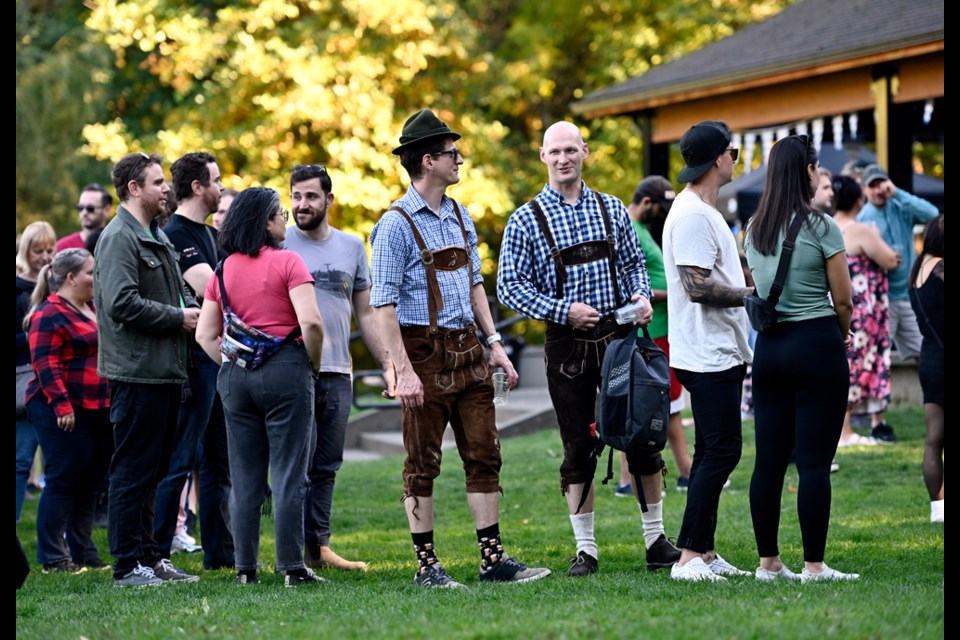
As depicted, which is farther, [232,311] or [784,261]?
[232,311]

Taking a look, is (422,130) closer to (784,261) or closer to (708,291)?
A: (708,291)

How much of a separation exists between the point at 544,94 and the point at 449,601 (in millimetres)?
23200

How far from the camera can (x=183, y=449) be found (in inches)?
282

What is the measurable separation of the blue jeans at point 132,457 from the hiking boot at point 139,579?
3 centimetres

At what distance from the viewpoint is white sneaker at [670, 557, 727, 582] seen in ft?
19.3

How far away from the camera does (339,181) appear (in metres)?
21.3

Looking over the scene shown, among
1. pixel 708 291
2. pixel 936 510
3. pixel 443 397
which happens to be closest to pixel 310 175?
pixel 443 397

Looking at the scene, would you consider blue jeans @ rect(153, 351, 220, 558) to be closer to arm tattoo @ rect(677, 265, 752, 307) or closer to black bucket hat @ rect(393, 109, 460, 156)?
black bucket hat @ rect(393, 109, 460, 156)

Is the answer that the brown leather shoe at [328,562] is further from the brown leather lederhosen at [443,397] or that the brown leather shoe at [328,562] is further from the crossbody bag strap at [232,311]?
the crossbody bag strap at [232,311]

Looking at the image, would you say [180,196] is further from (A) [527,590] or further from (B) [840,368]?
(B) [840,368]

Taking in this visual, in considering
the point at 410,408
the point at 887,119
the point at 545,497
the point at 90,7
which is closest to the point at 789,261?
the point at 410,408

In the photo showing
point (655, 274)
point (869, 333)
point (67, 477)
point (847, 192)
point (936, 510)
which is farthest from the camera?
point (869, 333)

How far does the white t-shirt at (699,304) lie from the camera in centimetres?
593

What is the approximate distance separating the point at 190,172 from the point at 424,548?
2515 mm
